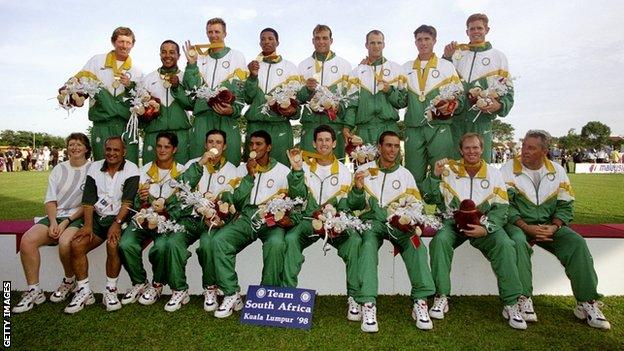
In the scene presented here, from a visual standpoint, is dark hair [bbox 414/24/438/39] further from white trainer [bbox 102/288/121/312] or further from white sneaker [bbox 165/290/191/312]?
white trainer [bbox 102/288/121/312]

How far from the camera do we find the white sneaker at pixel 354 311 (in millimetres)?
4785

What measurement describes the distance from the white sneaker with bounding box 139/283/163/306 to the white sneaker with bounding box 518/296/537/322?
4255 mm

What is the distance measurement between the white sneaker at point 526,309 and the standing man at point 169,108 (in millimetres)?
4932

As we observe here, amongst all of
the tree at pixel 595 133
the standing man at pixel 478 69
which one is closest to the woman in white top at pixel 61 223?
the standing man at pixel 478 69

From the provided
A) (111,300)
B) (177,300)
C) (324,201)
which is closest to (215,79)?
(324,201)

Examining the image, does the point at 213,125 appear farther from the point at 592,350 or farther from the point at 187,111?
the point at 592,350

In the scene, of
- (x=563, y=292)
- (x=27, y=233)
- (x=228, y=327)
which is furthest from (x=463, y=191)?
(x=27, y=233)

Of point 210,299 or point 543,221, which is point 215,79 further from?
point 543,221

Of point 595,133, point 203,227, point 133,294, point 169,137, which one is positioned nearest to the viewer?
point 133,294

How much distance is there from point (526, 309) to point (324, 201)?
258cm

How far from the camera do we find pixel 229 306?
194 inches

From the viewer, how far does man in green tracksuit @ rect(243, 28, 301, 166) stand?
258 inches

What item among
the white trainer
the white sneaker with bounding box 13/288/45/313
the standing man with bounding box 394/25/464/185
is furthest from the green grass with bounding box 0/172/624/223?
the white trainer

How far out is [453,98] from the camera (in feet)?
19.5
